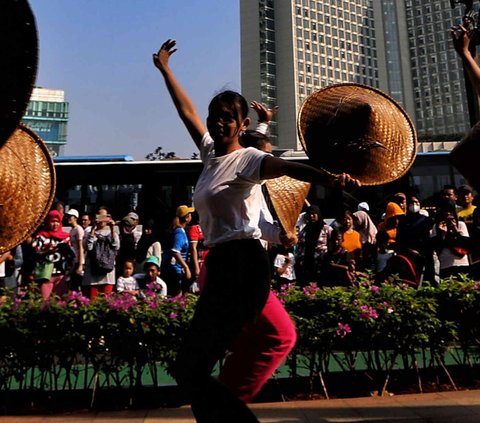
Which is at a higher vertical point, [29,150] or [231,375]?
[29,150]

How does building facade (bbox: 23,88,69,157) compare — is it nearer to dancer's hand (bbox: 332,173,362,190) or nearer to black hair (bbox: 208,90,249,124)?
black hair (bbox: 208,90,249,124)

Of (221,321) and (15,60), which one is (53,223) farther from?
(15,60)

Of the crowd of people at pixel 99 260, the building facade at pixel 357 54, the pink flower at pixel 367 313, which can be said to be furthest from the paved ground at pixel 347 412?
the building facade at pixel 357 54

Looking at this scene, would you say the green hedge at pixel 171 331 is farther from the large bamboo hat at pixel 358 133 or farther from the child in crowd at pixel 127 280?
the child in crowd at pixel 127 280

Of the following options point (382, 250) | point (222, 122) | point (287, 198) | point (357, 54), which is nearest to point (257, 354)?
point (222, 122)

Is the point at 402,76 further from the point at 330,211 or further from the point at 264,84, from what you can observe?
the point at 330,211

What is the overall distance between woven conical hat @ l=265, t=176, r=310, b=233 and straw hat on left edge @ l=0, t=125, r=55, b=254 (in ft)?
7.51

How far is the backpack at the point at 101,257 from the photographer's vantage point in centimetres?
704

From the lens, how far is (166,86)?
301 centimetres

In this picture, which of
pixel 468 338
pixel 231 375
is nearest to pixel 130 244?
pixel 468 338

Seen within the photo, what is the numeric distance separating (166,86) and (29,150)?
2.81ft

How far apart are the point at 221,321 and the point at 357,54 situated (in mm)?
106941

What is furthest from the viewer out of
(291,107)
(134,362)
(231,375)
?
(291,107)

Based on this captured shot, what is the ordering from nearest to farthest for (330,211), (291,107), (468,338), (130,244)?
(468,338)
(130,244)
(330,211)
(291,107)
